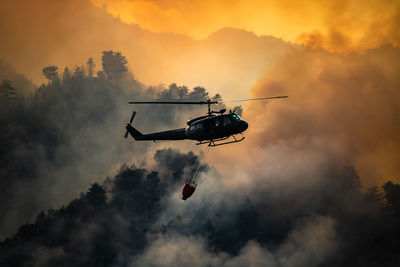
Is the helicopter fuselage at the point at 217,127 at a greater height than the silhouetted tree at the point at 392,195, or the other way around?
the silhouetted tree at the point at 392,195

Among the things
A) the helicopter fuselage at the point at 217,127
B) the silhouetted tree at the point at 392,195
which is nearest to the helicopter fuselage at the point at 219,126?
the helicopter fuselage at the point at 217,127

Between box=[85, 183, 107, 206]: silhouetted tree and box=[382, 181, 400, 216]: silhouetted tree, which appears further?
→ box=[382, 181, 400, 216]: silhouetted tree

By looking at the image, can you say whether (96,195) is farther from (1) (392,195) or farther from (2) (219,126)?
(1) (392,195)

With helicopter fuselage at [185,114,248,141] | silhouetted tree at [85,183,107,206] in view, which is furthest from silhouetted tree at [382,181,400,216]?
helicopter fuselage at [185,114,248,141]

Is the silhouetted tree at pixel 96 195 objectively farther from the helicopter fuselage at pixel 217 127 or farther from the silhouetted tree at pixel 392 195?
the silhouetted tree at pixel 392 195

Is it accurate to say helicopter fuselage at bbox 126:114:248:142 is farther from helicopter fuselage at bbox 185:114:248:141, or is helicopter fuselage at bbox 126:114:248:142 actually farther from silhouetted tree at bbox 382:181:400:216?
silhouetted tree at bbox 382:181:400:216

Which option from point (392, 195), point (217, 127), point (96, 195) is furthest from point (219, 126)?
point (392, 195)

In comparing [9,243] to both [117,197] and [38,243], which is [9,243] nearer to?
[38,243]

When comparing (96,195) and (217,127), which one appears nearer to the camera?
(217,127)

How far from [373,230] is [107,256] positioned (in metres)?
138

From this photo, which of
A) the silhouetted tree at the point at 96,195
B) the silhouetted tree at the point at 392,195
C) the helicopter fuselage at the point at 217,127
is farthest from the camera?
the silhouetted tree at the point at 392,195

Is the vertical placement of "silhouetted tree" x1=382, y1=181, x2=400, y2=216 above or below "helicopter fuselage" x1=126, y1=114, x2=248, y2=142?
above

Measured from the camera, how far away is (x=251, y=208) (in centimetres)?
19050

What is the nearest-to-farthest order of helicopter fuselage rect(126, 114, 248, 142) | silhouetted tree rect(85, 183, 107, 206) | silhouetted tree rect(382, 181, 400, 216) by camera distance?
1. helicopter fuselage rect(126, 114, 248, 142)
2. silhouetted tree rect(85, 183, 107, 206)
3. silhouetted tree rect(382, 181, 400, 216)
